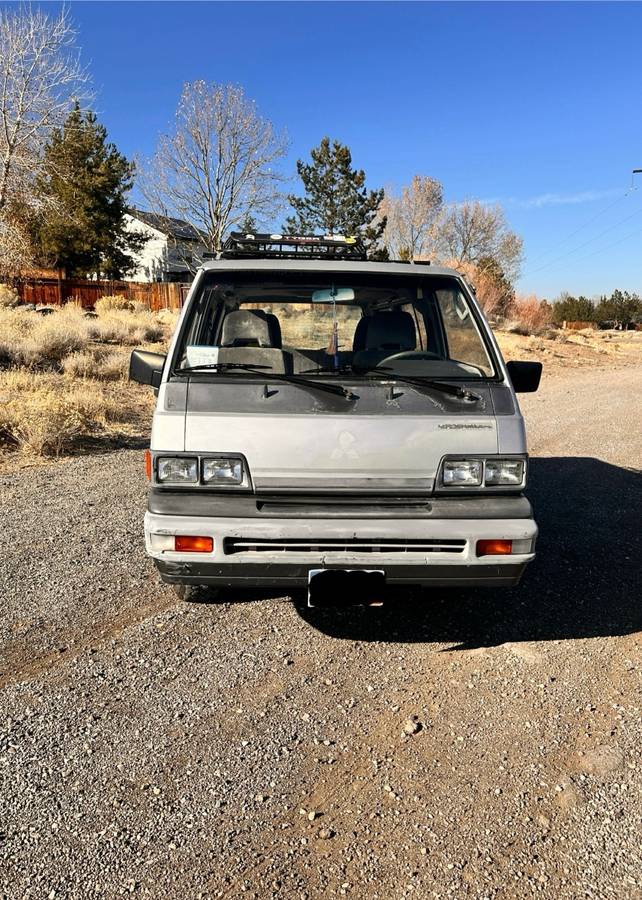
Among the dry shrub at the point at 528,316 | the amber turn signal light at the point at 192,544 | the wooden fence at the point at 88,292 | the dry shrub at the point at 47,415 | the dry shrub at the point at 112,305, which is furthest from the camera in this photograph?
the dry shrub at the point at 528,316

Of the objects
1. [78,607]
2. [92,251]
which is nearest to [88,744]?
[78,607]

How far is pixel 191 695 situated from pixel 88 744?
49 centimetres

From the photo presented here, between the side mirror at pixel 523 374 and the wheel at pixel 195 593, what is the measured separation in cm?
209

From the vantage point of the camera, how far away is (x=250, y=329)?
3838 millimetres

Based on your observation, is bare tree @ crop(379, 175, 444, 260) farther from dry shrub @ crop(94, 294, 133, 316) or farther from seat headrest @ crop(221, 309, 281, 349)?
seat headrest @ crop(221, 309, 281, 349)

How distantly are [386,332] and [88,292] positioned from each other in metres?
32.7

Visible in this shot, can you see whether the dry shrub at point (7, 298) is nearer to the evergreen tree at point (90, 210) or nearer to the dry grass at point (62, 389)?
the dry grass at point (62, 389)

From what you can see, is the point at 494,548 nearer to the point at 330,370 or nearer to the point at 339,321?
the point at 330,370

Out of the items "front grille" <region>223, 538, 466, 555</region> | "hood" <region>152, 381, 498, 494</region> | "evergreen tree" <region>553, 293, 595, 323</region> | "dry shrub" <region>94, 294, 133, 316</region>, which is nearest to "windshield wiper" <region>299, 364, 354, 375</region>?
"hood" <region>152, 381, 498, 494</region>

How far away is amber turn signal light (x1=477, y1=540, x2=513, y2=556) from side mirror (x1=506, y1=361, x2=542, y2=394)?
3.51ft

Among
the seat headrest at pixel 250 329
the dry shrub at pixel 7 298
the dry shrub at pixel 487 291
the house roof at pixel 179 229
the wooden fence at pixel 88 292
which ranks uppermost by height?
the house roof at pixel 179 229

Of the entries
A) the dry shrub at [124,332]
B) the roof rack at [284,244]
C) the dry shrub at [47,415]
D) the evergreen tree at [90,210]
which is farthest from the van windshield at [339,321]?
the evergreen tree at [90,210]

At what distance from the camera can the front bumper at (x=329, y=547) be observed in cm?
288

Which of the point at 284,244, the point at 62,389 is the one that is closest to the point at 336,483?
the point at 284,244
